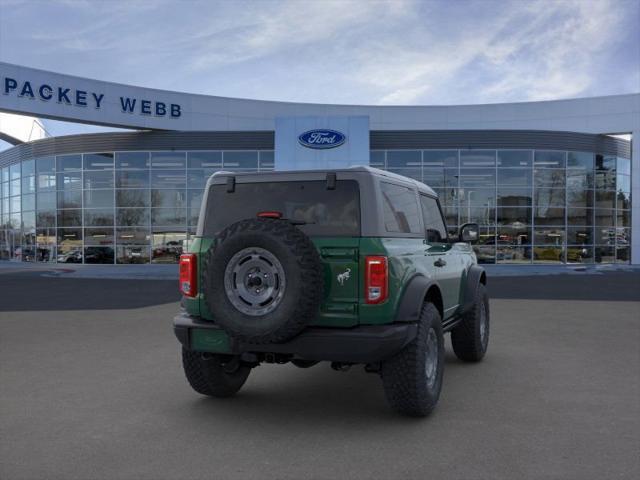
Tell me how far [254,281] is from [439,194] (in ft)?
80.0

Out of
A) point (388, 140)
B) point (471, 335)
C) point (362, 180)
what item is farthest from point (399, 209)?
point (388, 140)

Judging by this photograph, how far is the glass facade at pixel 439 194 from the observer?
27750 mm

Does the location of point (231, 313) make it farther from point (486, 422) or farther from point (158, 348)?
point (158, 348)

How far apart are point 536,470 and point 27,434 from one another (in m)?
3.69

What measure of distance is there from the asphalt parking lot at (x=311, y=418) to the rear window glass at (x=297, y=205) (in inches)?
62.4

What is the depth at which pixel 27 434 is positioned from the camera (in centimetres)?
428

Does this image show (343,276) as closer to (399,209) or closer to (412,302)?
(412,302)

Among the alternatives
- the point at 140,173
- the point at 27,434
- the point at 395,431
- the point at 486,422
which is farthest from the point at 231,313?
the point at 140,173

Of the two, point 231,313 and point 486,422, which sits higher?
point 231,313

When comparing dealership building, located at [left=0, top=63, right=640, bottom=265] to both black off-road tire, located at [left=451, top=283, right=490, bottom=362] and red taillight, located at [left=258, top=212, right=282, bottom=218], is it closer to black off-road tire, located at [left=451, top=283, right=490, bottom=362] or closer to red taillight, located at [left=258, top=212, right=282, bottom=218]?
black off-road tire, located at [left=451, top=283, right=490, bottom=362]

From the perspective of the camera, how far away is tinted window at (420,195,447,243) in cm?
559

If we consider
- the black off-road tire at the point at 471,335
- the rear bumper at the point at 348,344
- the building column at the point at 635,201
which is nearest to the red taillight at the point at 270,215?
the rear bumper at the point at 348,344

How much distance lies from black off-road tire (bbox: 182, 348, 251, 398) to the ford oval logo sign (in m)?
21.3

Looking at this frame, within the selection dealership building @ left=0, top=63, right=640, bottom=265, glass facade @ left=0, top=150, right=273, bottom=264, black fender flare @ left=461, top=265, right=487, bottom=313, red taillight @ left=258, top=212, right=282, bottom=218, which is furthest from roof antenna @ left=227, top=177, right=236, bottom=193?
glass facade @ left=0, top=150, right=273, bottom=264
